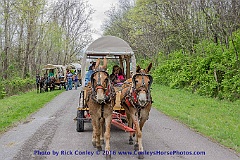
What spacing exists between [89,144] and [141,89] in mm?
2286

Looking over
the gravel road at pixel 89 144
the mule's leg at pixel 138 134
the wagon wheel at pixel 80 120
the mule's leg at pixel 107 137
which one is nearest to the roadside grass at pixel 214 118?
the gravel road at pixel 89 144

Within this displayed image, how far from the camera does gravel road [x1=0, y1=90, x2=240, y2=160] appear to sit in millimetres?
7078

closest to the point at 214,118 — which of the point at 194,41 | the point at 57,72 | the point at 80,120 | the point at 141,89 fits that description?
the point at 80,120

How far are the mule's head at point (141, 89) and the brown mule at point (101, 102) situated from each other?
602 mm

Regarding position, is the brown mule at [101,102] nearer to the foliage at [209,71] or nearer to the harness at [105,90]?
the harness at [105,90]

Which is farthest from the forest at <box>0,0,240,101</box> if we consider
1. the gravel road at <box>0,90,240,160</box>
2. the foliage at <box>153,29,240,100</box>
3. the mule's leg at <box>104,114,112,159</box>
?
the mule's leg at <box>104,114,112,159</box>

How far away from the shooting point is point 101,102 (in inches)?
274

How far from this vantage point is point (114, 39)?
397 inches

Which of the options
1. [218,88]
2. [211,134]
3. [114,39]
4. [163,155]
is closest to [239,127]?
[211,134]

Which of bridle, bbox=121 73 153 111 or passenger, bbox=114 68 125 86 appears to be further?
passenger, bbox=114 68 125 86

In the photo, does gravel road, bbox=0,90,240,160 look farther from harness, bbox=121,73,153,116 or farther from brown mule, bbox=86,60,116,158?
harness, bbox=121,73,153,116

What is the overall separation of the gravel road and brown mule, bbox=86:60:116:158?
48 centimetres

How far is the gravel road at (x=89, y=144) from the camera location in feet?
23.2

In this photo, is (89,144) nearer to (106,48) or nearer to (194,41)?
(106,48)
